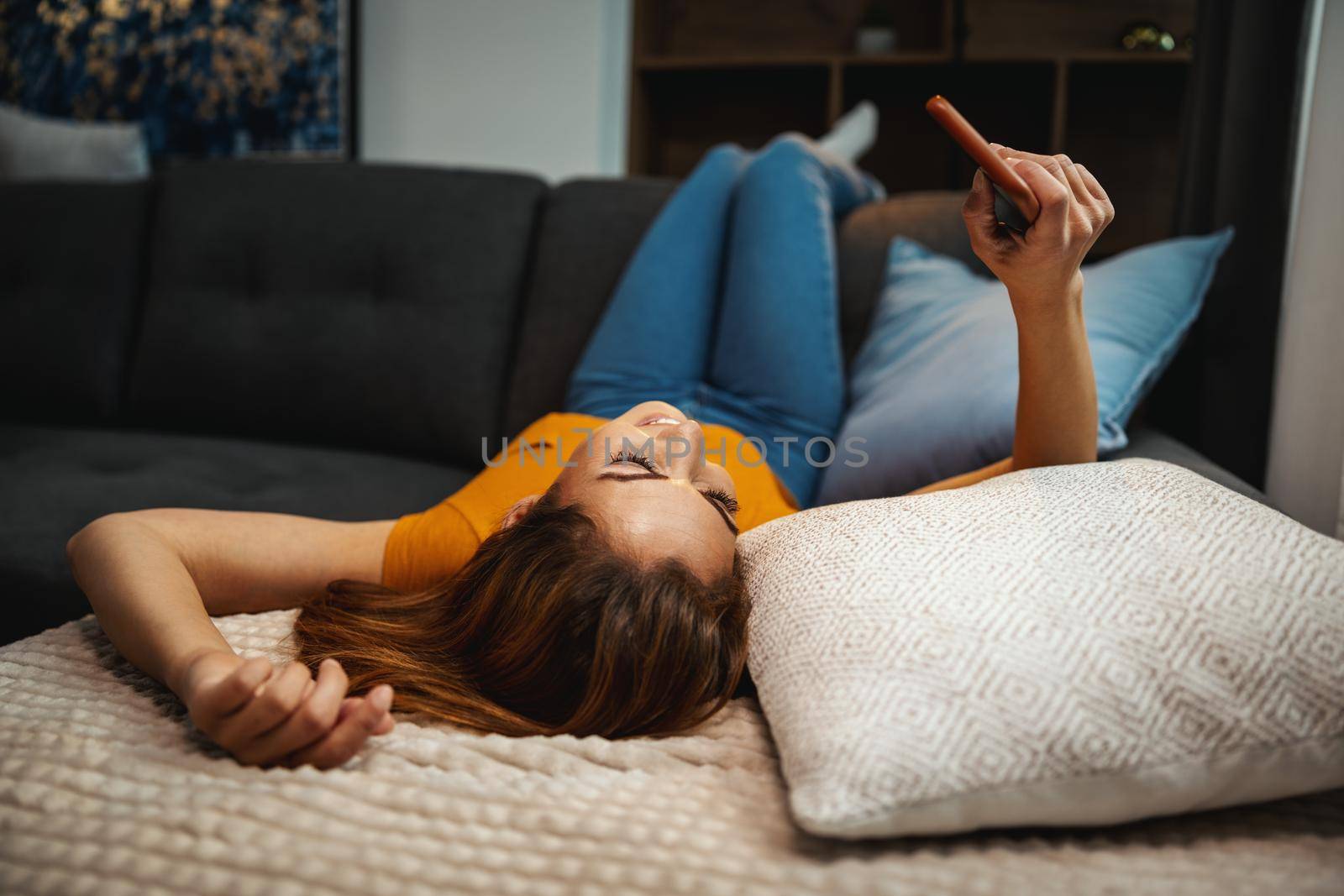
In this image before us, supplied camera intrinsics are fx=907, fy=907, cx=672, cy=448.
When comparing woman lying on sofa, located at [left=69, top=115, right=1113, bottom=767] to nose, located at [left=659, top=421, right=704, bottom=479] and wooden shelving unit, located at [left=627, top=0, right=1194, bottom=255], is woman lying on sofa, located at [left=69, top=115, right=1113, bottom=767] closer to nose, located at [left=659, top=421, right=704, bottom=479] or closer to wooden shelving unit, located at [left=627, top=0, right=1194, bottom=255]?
nose, located at [left=659, top=421, right=704, bottom=479]

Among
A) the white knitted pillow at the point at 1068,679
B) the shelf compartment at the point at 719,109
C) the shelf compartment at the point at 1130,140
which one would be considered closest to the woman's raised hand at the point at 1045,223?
the white knitted pillow at the point at 1068,679

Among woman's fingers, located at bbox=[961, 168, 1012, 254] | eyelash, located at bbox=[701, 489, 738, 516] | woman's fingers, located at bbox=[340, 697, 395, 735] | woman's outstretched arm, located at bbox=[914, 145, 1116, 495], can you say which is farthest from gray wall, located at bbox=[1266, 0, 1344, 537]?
woman's fingers, located at bbox=[340, 697, 395, 735]

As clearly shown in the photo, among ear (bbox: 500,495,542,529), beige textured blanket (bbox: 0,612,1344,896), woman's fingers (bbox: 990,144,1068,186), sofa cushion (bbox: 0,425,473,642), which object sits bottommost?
sofa cushion (bbox: 0,425,473,642)

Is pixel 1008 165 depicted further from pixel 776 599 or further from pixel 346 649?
pixel 346 649

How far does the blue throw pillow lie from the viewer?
1.10 m

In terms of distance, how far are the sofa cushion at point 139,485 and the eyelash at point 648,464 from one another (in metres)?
0.62

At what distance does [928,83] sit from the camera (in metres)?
2.86

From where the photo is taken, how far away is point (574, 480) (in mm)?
869

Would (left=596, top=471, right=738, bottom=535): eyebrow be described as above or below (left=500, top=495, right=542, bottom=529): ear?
above

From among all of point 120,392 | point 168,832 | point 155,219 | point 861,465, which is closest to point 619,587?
point 168,832

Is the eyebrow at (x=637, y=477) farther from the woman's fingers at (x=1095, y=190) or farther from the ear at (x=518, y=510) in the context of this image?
the woman's fingers at (x=1095, y=190)

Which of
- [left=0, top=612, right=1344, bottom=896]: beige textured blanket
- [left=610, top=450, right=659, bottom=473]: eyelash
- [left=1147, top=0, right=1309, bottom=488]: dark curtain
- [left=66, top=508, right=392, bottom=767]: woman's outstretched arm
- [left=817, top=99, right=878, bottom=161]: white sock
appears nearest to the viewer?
[left=0, top=612, right=1344, bottom=896]: beige textured blanket

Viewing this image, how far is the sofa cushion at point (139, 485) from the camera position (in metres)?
1.12

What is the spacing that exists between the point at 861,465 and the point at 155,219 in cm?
158
